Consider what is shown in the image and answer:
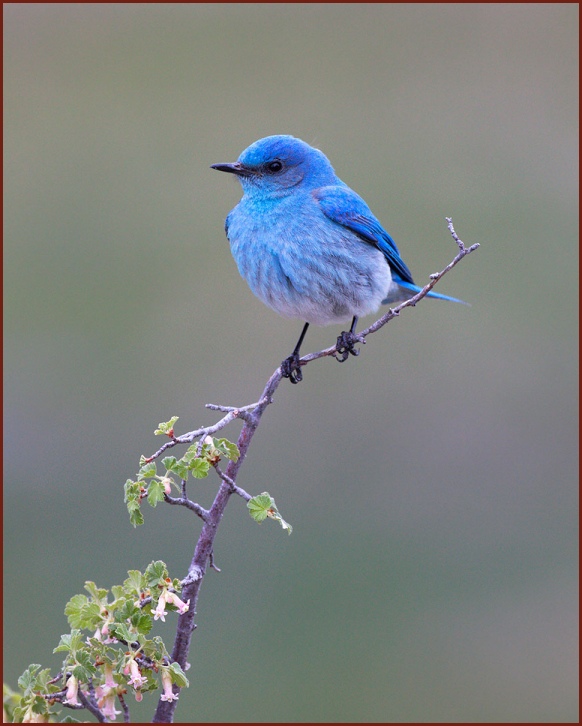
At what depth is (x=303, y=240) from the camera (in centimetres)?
299

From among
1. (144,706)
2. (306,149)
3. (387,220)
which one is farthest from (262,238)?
(387,220)

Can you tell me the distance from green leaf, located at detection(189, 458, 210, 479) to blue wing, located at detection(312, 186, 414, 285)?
192cm

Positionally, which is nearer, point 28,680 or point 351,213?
point 28,680

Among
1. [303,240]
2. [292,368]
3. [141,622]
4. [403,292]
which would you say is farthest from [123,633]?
[403,292]

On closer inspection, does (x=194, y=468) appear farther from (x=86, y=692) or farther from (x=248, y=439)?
(x=86, y=692)

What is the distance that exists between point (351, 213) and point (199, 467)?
1.98m

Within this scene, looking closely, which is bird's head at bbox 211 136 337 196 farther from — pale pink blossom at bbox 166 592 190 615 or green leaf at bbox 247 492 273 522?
pale pink blossom at bbox 166 592 190 615

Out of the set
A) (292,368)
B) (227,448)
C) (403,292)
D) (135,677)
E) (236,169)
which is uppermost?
(236,169)

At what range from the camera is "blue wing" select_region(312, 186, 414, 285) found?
317cm

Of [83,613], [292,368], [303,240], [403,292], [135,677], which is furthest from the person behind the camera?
[403,292]

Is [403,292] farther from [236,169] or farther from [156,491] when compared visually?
[156,491]

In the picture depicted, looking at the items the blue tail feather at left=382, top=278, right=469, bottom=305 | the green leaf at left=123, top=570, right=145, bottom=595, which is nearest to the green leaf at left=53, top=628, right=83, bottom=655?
the green leaf at left=123, top=570, right=145, bottom=595

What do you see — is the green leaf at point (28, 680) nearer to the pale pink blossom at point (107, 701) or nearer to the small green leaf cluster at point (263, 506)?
the pale pink blossom at point (107, 701)

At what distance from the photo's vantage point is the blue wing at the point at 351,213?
10.4ft
